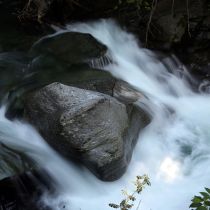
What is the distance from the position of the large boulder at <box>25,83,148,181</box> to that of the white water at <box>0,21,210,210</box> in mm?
166

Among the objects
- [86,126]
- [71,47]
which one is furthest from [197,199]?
[71,47]

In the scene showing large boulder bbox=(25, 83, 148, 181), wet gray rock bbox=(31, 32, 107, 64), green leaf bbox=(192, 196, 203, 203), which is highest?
wet gray rock bbox=(31, 32, 107, 64)

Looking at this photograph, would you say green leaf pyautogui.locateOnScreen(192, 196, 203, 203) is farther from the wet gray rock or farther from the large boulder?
the wet gray rock

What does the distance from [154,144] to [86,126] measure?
1.22 metres

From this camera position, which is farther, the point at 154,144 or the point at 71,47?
the point at 71,47

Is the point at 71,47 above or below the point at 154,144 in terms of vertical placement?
above

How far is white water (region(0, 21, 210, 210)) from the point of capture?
4605mm

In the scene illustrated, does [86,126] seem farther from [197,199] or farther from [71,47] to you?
[71,47]

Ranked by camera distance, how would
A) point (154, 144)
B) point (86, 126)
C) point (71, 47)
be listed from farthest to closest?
point (71, 47), point (154, 144), point (86, 126)

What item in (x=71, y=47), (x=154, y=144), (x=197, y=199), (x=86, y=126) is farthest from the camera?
(x=71, y=47)

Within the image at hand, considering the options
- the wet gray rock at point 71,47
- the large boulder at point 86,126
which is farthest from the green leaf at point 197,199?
the wet gray rock at point 71,47

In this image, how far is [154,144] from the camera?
547 centimetres

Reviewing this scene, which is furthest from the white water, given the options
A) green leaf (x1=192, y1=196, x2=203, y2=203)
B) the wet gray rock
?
green leaf (x1=192, y1=196, x2=203, y2=203)

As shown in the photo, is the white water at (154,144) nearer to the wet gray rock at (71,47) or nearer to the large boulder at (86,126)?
the large boulder at (86,126)
